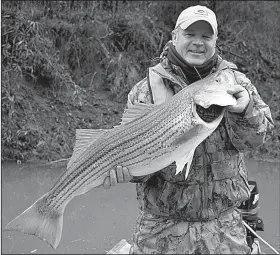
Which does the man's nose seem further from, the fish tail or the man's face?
the fish tail

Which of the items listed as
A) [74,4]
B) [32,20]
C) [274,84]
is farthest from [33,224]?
[274,84]

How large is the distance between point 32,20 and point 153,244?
828 centimetres

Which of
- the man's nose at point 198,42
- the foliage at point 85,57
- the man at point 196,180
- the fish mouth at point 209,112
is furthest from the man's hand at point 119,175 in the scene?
the foliage at point 85,57

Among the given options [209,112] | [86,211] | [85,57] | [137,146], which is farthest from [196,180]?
[85,57]

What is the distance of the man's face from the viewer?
361cm

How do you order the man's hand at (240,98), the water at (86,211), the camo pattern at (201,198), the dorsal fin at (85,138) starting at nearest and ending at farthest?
the man's hand at (240,98) < the dorsal fin at (85,138) < the camo pattern at (201,198) < the water at (86,211)

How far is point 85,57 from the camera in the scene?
11422mm

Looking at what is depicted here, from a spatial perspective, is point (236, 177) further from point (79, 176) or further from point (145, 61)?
point (145, 61)

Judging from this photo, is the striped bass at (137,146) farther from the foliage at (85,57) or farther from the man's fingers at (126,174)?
the foliage at (85,57)

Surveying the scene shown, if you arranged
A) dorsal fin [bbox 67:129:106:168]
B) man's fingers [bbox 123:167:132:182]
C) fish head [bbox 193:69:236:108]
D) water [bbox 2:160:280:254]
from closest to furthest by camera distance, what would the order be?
fish head [bbox 193:69:236:108] → man's fingers [bbox 123:167:132:182] → dorsal fin [bbox 67:129:106:168] → water [bbox 2:160:280:254]

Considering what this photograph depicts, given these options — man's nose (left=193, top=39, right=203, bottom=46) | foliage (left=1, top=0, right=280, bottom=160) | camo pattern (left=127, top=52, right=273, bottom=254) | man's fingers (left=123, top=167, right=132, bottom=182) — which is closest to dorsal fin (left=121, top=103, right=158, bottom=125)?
camo pattern (left=127, top=52, right=273, bottom=254)

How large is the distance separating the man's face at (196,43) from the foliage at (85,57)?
567 centimetres

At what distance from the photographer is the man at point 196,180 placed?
11.9 feet

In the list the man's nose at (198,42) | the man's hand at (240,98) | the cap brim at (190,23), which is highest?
the cap brim at (190,23)
